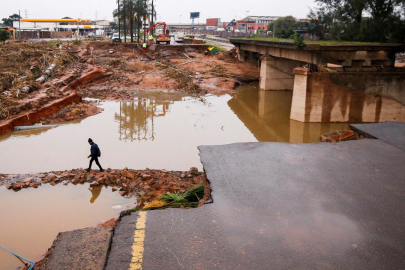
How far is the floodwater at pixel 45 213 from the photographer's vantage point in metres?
7.69

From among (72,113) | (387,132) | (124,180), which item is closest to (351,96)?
(387,132)

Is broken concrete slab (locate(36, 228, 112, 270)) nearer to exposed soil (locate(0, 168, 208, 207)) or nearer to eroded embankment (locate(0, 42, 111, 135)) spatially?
exposed soil (locate(0, 168, 208, 207))

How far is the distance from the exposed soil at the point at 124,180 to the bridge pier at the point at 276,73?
22.4 metres

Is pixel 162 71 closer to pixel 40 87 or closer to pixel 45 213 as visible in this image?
pixel 40 87

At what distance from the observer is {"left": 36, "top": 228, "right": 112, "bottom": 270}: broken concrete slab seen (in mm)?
5203

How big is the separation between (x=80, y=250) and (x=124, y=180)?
5.28 meters

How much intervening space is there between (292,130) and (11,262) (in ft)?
51.2

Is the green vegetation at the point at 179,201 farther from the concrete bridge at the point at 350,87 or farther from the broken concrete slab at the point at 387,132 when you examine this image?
the concrete bridge at the point at 350,87

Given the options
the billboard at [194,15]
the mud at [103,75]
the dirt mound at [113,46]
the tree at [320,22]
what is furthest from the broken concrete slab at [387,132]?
the billboard at [194,15]

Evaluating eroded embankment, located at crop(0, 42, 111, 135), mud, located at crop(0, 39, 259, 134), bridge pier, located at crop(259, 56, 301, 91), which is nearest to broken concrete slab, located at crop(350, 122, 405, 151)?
eroded embankment, located at crop(0, 42, 111, 135)

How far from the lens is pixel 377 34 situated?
28016mm

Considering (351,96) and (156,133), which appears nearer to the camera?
(156,133)

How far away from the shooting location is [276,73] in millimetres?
32344

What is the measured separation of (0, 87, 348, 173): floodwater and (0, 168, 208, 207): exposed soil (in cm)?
134
